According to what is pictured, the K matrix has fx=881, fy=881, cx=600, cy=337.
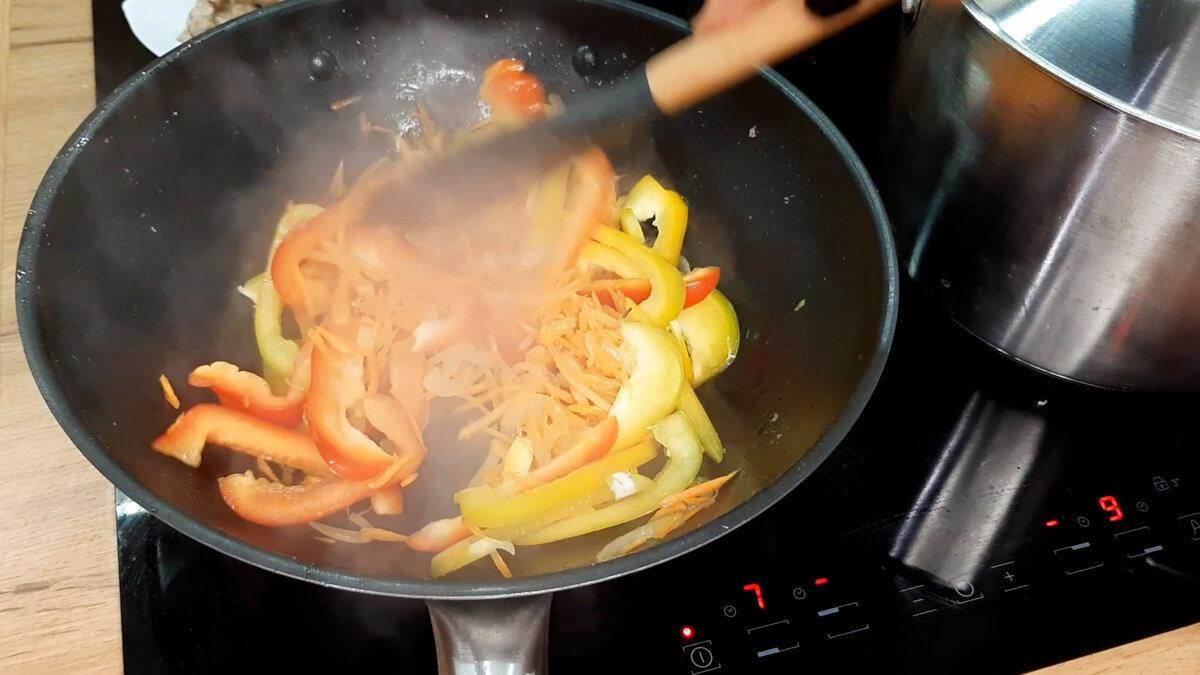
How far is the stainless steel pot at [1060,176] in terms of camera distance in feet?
2.42

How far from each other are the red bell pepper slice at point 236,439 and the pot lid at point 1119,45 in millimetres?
742

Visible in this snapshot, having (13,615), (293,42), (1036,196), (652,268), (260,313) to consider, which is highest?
(1036,196)

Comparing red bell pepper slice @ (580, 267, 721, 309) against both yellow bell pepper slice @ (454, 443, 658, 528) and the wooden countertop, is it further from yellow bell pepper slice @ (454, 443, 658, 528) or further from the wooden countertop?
the wooden countertop

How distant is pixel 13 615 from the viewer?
0.78m

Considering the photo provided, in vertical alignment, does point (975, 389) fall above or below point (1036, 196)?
below

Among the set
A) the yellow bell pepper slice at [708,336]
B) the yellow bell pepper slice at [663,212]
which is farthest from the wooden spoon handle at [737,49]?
the yellow bell pepper slice at [708,336]

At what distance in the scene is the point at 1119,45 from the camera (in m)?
0.76

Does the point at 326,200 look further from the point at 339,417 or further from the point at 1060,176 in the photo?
the point at 1060,176

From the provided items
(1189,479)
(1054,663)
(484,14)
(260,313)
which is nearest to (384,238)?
(260,313)

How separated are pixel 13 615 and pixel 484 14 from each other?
0.79 meters

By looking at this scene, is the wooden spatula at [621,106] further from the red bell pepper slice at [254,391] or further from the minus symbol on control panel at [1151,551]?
the minus symbol on control panel at [1151,551]

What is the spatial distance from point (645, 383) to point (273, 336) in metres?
0.40

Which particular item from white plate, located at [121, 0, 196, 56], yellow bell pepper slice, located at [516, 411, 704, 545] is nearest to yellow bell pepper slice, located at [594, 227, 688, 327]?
yellow bell pepper slice, located at [516, 411, 704, 545]

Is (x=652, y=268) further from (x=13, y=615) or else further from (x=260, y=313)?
(x=13, y=615)
